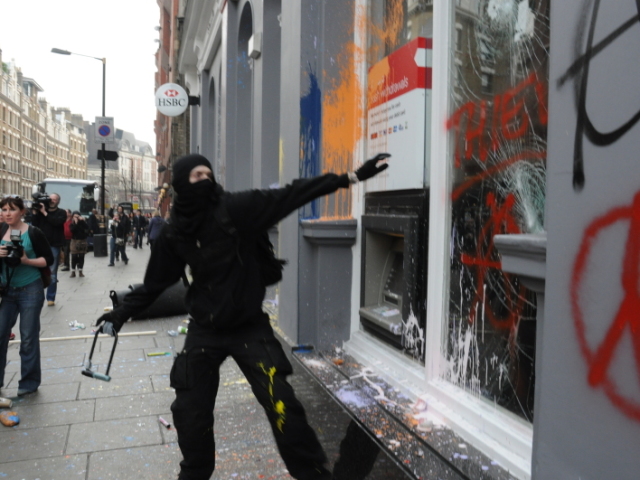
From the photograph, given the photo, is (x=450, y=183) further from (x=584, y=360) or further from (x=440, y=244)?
(x=584, y=360)

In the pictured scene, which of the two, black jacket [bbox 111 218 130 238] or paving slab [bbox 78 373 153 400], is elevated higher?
black jacket [bbox 111 218 130 238]

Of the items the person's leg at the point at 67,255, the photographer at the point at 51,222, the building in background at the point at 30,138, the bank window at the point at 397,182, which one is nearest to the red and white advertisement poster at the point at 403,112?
the bank window at the point at 397,182

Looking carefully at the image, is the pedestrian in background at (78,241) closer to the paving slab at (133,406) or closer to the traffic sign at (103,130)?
the traffic sign at (103,130)

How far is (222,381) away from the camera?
5473 mm

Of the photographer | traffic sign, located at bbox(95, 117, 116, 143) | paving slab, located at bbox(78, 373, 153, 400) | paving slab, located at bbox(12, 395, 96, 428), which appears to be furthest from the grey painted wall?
traffic sign, located at bbox(95, 117, 116, 143)

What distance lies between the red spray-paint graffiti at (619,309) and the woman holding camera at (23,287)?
4549 millimetres

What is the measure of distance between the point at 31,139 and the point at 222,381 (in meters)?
110

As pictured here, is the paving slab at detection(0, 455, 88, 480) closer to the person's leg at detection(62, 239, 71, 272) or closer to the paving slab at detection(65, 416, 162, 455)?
the paving slab at detection(65, 416, 162, 455)

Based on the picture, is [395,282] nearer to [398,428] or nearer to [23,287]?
[398,428]

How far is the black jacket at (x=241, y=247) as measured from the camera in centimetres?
301

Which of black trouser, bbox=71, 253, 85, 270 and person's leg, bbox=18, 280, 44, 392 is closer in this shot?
person's leg, bbox=18, 280, 44, 392

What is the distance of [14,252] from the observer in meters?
5.03

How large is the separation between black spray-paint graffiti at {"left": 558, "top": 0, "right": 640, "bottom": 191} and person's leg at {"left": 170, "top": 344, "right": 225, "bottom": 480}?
1950 mm

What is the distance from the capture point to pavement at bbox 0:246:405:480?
3678 mm
